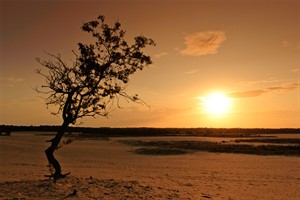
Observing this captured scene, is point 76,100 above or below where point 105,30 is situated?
below

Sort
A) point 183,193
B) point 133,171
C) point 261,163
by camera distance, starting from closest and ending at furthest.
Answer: point 183,193, point 133,171, point 261,163

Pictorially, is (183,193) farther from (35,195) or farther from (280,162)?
(280,162)

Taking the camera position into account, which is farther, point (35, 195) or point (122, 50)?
point (122, 50)

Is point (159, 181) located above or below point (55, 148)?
below

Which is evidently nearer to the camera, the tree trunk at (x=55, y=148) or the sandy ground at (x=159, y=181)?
the sandy ground at (x=159, y=181)

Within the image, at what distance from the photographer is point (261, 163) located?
36.3 m

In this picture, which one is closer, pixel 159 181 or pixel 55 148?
pixel 55 148

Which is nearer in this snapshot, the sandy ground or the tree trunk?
the sandy ground

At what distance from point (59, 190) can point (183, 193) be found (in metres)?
6.55

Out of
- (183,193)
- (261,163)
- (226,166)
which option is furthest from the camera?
(261,163)

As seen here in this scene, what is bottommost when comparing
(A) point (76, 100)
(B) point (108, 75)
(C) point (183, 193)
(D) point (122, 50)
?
(C) point (183, 193)

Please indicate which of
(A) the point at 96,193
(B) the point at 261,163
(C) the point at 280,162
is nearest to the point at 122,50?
(A) the point at 96,193

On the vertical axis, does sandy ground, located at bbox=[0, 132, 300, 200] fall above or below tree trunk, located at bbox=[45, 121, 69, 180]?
below

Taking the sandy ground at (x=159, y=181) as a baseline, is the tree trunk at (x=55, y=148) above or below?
above
